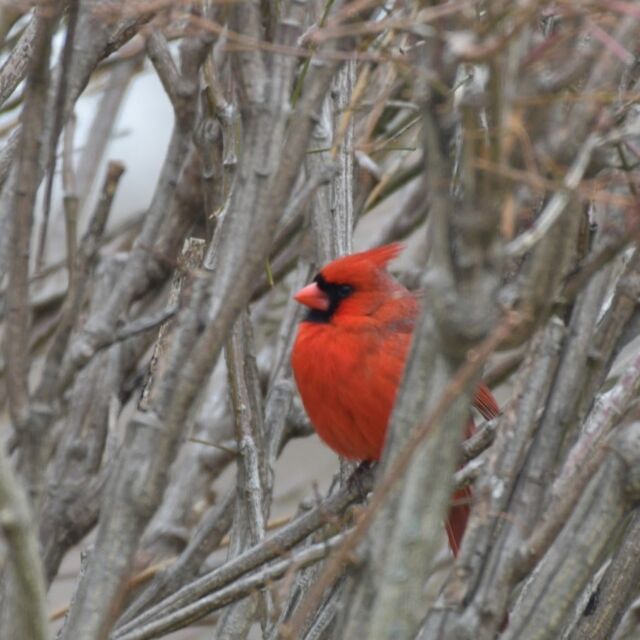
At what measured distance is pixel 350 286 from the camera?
11.1ft

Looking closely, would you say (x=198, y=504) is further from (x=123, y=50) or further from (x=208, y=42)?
(x=208, y=42)

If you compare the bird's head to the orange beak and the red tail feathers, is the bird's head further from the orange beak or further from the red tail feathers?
the red tail feathers

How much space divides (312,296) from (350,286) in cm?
10

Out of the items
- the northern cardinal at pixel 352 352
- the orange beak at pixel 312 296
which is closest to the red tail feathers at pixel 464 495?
the northern cardinal at pixel 352 352

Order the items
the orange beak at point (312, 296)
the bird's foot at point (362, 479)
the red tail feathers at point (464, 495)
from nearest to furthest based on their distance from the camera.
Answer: the bird's foot at point (362, 479), the orange beak at point (312, 296), the red tail feathers at point (464, 495)

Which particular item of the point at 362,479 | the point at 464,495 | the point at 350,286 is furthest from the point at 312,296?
the point at 464,495

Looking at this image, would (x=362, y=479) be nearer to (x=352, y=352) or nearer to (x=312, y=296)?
(x=352, y=352)

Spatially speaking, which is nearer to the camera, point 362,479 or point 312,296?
point 362,479

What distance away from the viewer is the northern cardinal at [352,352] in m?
3.27

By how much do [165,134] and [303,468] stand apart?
162cm

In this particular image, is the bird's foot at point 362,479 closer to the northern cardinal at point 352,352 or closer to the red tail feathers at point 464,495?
the northern cardinal at point 352,352

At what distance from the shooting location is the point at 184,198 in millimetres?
3729

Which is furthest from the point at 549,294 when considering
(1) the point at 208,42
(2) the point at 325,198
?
(2) the point at 325,198

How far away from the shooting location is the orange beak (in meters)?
3.35
